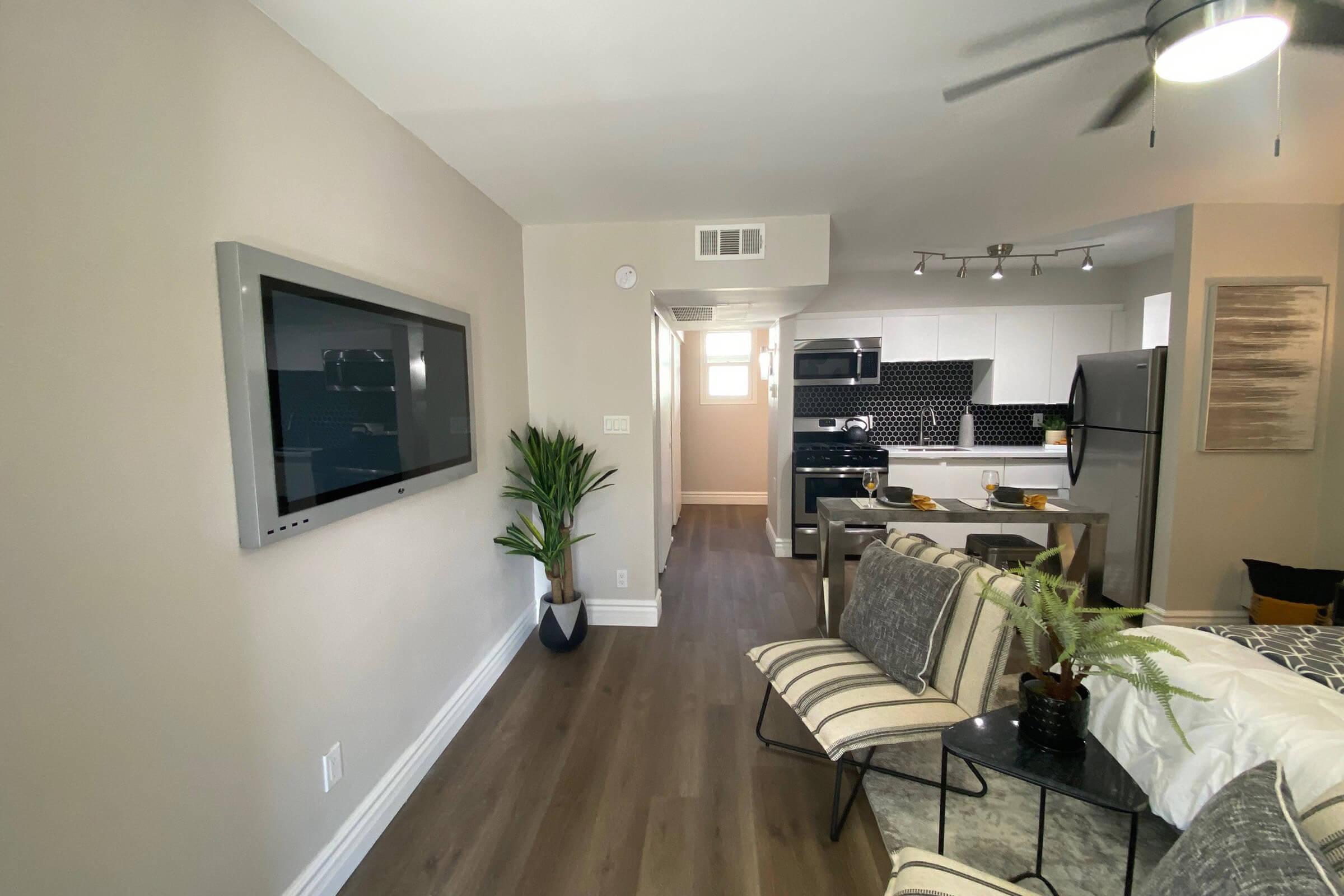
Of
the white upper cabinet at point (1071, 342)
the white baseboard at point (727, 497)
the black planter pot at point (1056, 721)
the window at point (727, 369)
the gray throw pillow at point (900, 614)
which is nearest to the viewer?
the black planter pot at point (1056, 721)

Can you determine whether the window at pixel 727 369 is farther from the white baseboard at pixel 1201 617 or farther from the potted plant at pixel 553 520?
the white baseboard at pixel 1201 617

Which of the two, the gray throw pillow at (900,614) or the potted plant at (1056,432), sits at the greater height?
the potted plant at (1056,432)

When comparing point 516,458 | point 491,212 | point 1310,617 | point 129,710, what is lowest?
point 1310,617

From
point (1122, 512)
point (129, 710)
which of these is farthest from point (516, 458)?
point (1122, 512)

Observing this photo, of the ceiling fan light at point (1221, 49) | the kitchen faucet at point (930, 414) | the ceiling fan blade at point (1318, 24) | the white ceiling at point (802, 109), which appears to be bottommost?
the kitchen faucet at point (930, 414)

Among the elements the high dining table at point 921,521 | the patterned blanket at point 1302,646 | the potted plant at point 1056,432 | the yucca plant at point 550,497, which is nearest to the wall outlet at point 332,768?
the yucca plant at point 550,497

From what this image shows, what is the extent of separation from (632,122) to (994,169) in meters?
1.61

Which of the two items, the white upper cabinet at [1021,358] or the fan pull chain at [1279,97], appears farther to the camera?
the white upper cabinet at [1021,358]

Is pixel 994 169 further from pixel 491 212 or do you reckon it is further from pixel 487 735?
pixel 487 735

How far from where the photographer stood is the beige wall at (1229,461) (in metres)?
2.83

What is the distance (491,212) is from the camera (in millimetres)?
2621

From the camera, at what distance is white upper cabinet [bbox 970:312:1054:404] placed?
4.49m

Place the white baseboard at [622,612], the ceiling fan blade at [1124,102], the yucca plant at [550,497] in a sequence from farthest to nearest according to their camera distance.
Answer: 1. the white baseboard at [622,612]
2. the yucca plant at [550,497]
3. the ceiling fan blade at [1124,102]

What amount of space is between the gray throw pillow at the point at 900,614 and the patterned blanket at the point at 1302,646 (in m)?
0.88
